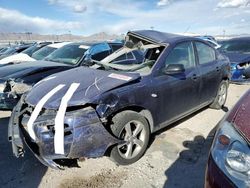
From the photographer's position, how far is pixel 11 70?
579 centimetres

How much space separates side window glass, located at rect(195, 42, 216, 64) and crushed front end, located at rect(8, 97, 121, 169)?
8.55 feet

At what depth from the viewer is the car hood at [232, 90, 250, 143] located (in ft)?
5.60

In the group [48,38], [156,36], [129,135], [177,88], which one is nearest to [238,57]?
[156,36]

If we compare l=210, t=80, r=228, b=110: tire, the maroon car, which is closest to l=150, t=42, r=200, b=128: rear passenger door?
l=210, t=80, r=228, b=110: tire

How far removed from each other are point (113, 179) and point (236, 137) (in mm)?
1910

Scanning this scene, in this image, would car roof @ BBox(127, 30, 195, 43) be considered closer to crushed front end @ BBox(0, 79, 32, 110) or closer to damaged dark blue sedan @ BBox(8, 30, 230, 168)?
damaged dark blue sedan @ BBox(8, 30, 230, 168)

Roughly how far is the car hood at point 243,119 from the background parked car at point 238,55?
558 cm

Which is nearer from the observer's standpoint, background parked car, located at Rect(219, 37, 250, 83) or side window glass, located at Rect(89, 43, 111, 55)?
side window glass, located at Rect(89, 43, 111, 55)

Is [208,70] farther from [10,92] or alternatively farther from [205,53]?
[10,92]

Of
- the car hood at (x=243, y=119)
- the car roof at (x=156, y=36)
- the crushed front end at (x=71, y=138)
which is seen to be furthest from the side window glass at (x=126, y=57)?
the car hood at (x=243, y=119)

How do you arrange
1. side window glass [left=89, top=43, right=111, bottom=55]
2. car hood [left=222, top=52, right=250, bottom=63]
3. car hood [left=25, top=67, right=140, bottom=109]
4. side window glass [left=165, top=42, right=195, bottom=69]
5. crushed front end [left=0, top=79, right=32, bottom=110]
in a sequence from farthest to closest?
car hood [left=222, top=52, right=250, bottom=63]
side window glass [left=89, top=43, right=111, bottom=55]
crushed front end [left=0, top=79, right=32, bottom=110]
side window glass [left=165, top=42, right=195, bottom=69]
car hood [left=25, top=67, right=140, bottom=109]

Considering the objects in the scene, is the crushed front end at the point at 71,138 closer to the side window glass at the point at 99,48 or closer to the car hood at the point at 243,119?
the car hood at the point at 243,119

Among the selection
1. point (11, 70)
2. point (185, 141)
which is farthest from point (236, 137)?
point (11, 70)

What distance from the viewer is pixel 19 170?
3.48m
